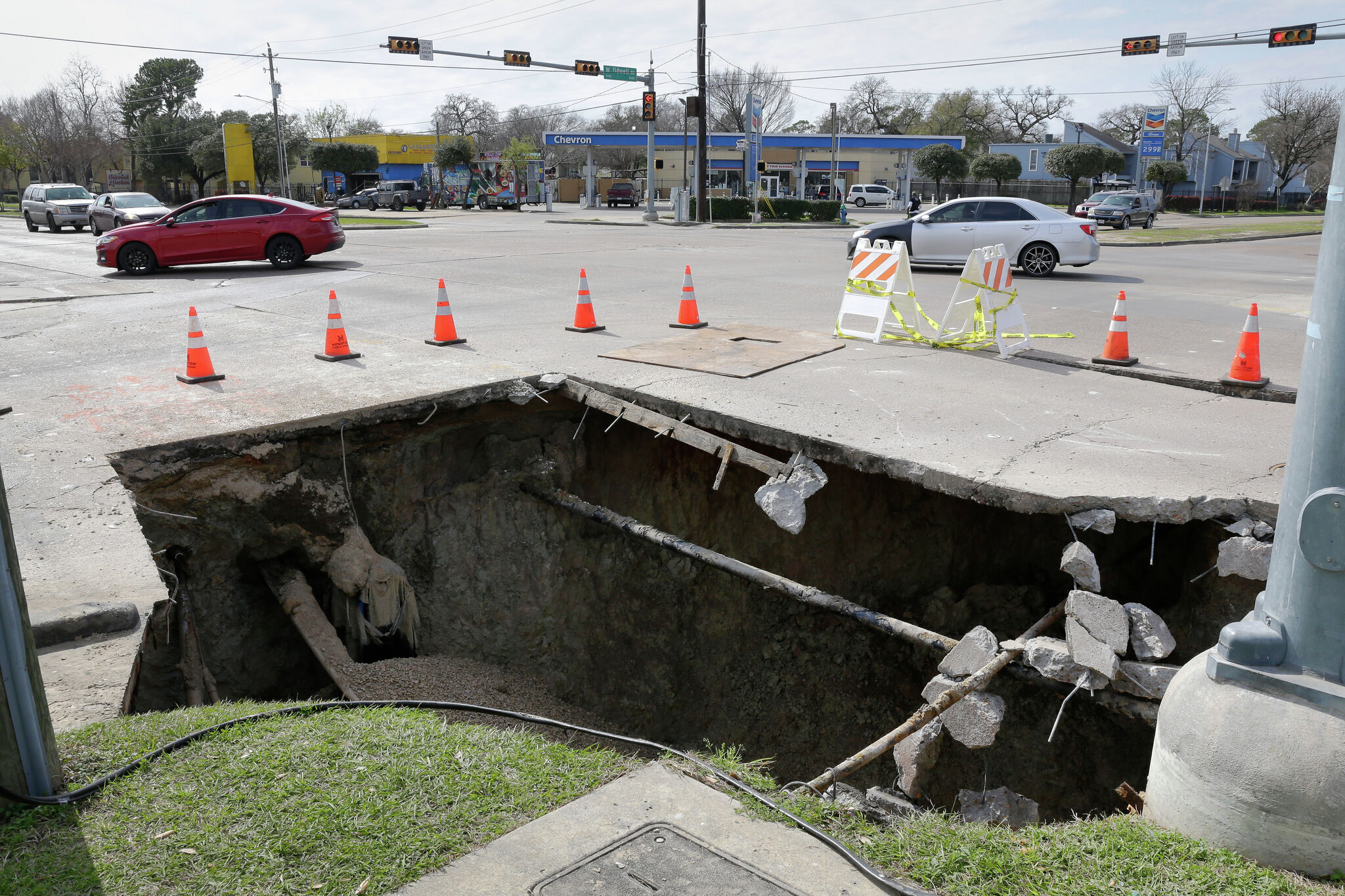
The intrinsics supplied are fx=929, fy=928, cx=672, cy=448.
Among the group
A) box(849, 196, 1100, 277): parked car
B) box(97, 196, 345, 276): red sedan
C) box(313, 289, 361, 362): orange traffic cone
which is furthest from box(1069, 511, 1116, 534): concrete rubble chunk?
box(97, 196, 345, 276): red sedan

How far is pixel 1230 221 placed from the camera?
154 ft

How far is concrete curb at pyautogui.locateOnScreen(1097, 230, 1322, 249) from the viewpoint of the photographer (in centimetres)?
2770

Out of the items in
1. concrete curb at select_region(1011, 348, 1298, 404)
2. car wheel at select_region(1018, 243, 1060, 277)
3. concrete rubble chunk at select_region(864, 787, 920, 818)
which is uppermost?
car wheel at select_region(1018, 243, 1060, 277)

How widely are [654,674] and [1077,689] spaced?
13.3 feet

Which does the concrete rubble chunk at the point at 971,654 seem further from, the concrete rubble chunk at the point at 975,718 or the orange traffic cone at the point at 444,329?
the orange traffic cone at the point at 444,329

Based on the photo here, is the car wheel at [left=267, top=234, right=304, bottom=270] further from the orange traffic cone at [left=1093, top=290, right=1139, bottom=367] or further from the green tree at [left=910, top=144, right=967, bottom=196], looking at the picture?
the green tree at [left=910, top=144, right=967, bottom=196]

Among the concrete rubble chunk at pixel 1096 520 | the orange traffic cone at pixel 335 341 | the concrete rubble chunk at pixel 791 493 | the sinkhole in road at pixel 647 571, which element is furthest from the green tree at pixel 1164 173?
the concrete rubble chunk at pixel 1096 520

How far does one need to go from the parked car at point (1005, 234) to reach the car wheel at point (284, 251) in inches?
421

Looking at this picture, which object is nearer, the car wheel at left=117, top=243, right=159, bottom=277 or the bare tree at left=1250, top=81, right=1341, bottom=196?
the car wheel at left=117, top=243, right=159, bottom=277

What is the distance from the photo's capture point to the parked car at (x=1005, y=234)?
16594 mm

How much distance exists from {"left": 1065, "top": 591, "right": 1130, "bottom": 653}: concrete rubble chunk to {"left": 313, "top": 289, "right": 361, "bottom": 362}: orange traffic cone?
21.1 ft

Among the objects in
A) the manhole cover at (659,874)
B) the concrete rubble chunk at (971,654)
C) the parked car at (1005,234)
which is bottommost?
the concrete rubble chunk at (971,654)

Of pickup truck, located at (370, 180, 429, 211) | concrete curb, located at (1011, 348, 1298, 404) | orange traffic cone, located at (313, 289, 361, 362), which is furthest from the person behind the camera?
pickup truck, located at (370, 180, 429, 211)

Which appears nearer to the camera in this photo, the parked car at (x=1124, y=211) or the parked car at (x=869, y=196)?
the parked car at (x=1124, y=211)
